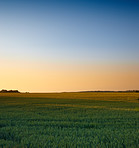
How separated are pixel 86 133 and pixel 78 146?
8.82 feet

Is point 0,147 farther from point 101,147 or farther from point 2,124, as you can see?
point 2,124

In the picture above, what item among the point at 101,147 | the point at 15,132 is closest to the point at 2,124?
the point at 15,132

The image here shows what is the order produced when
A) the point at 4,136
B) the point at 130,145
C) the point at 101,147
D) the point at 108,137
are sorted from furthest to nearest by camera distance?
the point at 4,136 < the point at 108,137 < the point at 130,145 < the point at 101,147

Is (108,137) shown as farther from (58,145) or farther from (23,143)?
(23,143)

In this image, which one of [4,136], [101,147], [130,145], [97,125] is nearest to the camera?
[101,147]

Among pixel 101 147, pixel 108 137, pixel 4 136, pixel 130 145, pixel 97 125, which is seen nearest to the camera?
pixel 101 147

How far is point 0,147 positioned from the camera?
22.9 ft

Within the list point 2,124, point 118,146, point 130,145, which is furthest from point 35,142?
point 2,124

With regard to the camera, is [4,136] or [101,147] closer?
[101,147]

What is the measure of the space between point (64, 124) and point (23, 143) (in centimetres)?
542

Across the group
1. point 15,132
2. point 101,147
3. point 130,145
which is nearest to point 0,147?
point 15,132

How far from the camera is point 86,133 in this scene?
934cm

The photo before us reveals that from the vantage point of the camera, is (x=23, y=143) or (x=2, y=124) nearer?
(x=23, y=143)

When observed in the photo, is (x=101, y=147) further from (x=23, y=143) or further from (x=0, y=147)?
(x=0, y=147)
